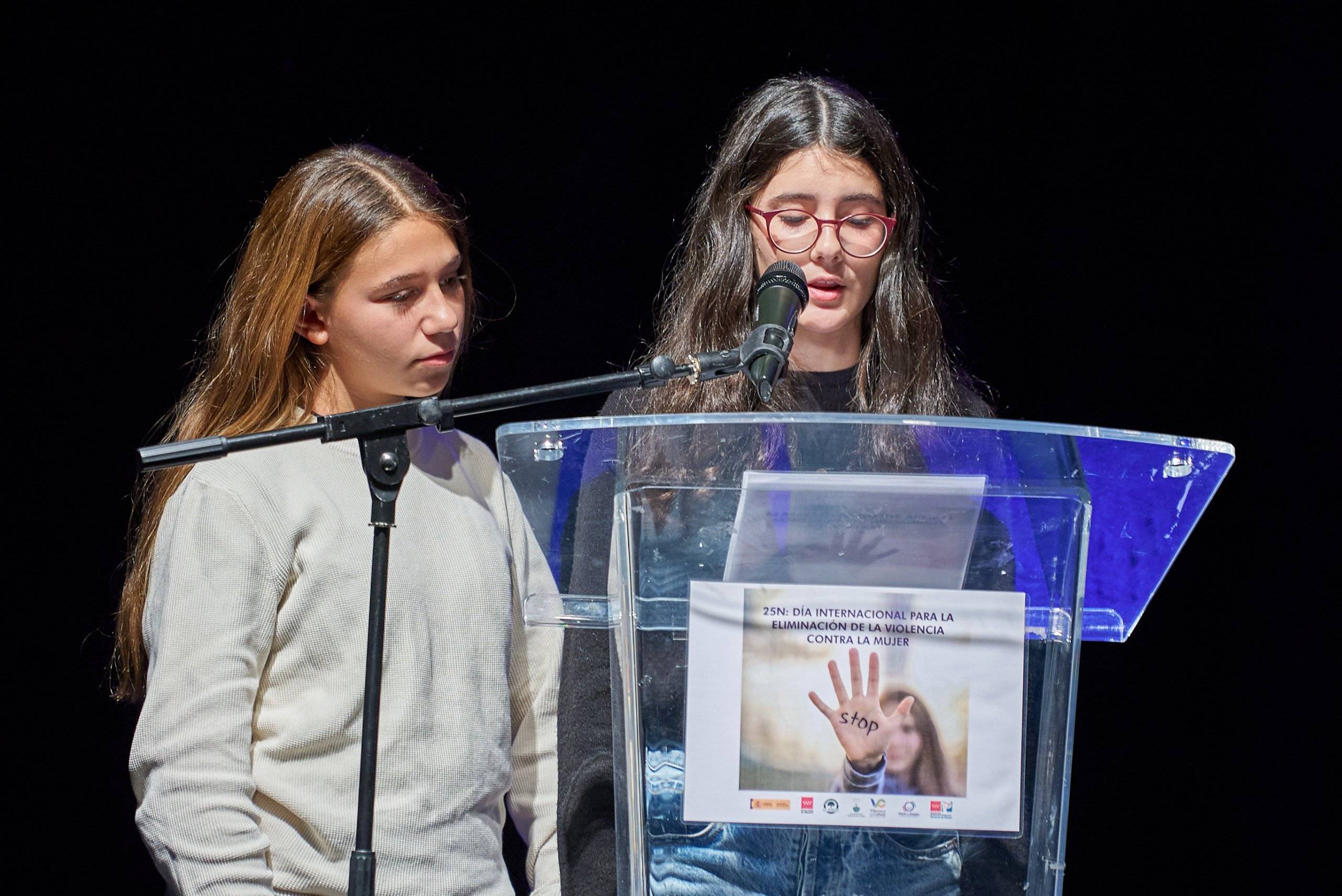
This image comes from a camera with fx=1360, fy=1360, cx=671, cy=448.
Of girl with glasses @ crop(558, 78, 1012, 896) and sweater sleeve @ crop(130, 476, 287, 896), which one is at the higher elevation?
girl with glasses @ crop(558, 78, 1012, 896)

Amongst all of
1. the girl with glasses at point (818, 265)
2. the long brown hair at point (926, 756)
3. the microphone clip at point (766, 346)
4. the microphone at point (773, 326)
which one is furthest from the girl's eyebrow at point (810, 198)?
the long brown hair at point (926, 756)

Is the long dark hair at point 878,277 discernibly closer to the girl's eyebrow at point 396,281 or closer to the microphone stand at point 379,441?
the girl's eyebrow at point 396,281

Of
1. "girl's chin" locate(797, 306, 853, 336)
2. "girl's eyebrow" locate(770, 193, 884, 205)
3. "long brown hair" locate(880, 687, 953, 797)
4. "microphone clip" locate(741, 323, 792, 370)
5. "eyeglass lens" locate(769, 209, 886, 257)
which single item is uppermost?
"girl's eyebrow" locate(770, 193, 884, 205)

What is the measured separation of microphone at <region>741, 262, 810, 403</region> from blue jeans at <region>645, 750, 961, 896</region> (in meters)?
0.32

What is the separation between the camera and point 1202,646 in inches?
96.3

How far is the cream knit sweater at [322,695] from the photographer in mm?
1559

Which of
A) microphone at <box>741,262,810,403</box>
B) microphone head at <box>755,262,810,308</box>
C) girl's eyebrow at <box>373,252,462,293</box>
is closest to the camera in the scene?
microphone at <box>741,262,810,403</box>

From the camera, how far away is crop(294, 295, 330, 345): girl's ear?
1896 mm

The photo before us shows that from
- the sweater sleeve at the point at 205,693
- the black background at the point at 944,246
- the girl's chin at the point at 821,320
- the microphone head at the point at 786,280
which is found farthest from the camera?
the black background at the point at 944,246

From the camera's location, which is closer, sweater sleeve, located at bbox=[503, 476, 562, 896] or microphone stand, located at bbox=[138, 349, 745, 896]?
microphone stand, located at bbox=[138, 349, 745, 896]

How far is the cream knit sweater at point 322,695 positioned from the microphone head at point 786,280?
41 cm

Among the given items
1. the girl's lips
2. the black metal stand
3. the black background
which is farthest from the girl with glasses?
the black background

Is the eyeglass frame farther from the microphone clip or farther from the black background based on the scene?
the black background

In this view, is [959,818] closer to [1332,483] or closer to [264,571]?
[264,571]
